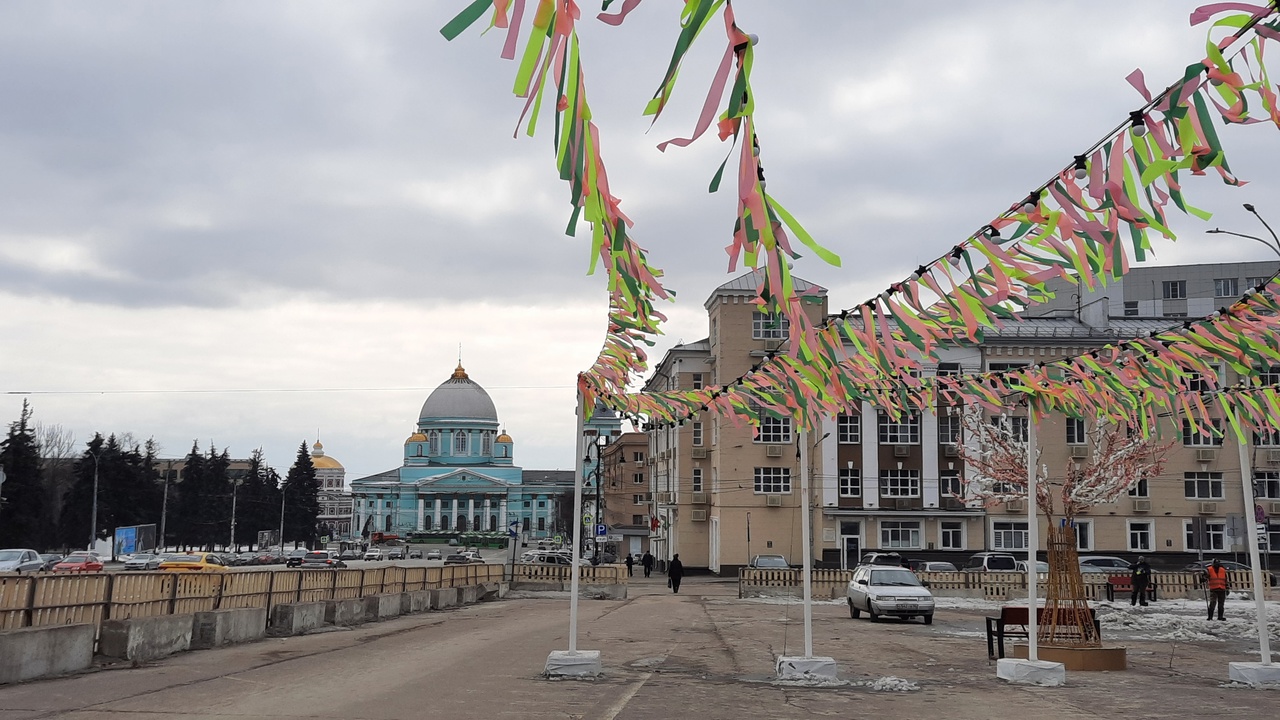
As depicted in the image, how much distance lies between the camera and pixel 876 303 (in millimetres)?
10367

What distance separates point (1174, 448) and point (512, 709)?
5168 centimetres

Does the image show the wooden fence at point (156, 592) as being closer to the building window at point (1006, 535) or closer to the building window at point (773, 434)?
the building window at point (773, 434)

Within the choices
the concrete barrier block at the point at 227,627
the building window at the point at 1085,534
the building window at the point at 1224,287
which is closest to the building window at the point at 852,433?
the building window at the point at 1085,534

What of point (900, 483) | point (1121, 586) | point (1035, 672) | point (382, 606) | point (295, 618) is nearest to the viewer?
point (1035, 672)

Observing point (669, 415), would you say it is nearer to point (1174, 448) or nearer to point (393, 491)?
point (1174, 448)

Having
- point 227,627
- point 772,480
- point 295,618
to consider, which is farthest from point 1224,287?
point 227,627

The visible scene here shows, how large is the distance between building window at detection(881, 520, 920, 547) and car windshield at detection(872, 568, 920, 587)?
27626 millimetres

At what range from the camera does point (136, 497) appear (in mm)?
89062

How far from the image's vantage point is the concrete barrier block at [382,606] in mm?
26031

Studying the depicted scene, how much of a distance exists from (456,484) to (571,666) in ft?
417

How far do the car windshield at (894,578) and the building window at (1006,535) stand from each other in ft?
96.1

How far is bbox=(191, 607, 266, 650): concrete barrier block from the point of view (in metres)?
18.1

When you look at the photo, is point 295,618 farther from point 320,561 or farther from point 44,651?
point 320,561

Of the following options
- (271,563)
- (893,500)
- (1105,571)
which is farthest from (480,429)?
(1105,571)
